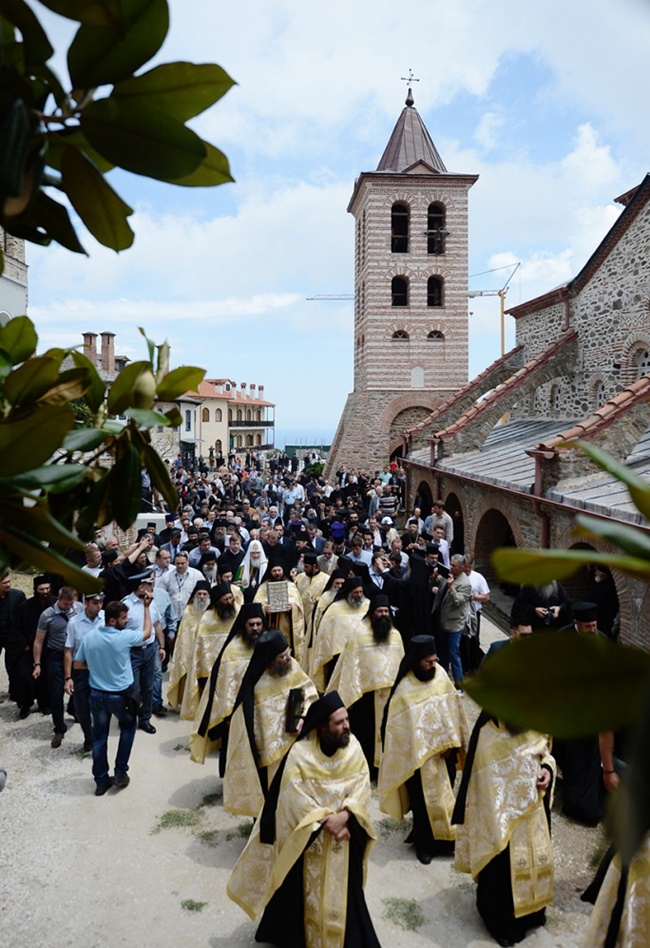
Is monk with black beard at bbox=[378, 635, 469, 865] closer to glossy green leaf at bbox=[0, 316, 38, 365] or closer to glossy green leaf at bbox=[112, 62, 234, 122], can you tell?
glossy green leaf at bbox=[0, 316, 38, 365]

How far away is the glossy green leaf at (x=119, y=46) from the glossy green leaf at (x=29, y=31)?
0.22 ft

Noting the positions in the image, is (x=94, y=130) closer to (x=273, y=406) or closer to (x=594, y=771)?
(x=594, y=771)

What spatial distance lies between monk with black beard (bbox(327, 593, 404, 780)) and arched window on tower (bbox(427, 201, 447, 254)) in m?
23.8

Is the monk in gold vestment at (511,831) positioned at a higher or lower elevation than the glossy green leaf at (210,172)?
lower

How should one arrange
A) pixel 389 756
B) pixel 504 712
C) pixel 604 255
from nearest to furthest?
pixel 504 712, pixel 389 756, pixel 604 255

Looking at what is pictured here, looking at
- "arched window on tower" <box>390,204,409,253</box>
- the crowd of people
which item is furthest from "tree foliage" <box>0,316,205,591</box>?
"arched window on tower" <box>390,204,409,253</box>

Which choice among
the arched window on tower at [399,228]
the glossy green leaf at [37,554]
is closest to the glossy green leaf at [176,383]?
the glossy green leaf at [37,554]

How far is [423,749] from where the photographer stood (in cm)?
596

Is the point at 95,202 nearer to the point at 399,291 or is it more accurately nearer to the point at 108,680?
the point at 108,680

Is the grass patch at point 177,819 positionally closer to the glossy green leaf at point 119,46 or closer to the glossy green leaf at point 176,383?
the glossy green leaf at point 176,383

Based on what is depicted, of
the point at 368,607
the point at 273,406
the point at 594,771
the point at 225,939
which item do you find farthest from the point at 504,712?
the point at 273,406

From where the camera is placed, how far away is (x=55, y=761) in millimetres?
7770

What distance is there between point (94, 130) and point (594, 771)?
711 cm

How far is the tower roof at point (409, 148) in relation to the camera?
94.5ft
